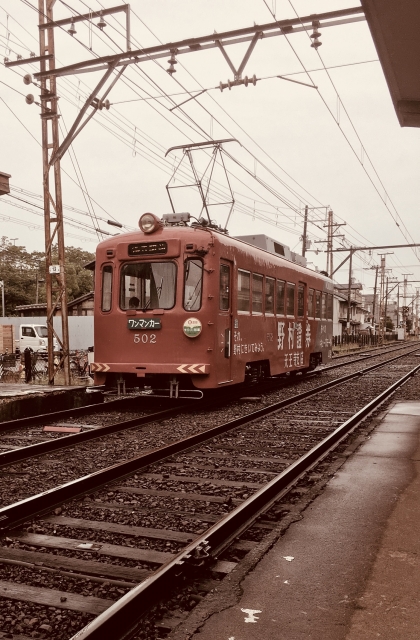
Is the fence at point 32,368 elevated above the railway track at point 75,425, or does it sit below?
above

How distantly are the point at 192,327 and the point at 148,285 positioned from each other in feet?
4.20

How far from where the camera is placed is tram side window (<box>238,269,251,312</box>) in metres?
11.9

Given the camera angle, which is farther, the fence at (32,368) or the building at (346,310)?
the building at (346,310)

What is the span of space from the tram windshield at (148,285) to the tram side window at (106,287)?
0.32 metres

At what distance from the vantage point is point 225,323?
11.2 metres

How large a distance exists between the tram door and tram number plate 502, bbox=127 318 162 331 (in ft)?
3.73

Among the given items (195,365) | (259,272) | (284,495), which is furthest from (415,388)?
(284,495)

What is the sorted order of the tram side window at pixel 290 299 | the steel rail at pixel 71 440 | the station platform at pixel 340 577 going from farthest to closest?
the tram side window at pixel 290 299 < the steel rail at pixel 71 440 < the station platform at pixel 340 577

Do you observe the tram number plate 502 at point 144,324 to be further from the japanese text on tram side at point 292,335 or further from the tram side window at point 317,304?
the tram side window at point 317,304

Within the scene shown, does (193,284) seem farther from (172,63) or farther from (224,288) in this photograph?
(172,63)

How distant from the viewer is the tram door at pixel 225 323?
11031 millimetres

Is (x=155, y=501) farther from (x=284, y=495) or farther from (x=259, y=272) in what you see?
(x=259, y=272)

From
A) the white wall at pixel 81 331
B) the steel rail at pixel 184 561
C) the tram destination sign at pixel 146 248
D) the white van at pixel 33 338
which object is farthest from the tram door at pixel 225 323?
the white wall at pixel 81 331

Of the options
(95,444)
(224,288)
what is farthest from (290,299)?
(95,444)
